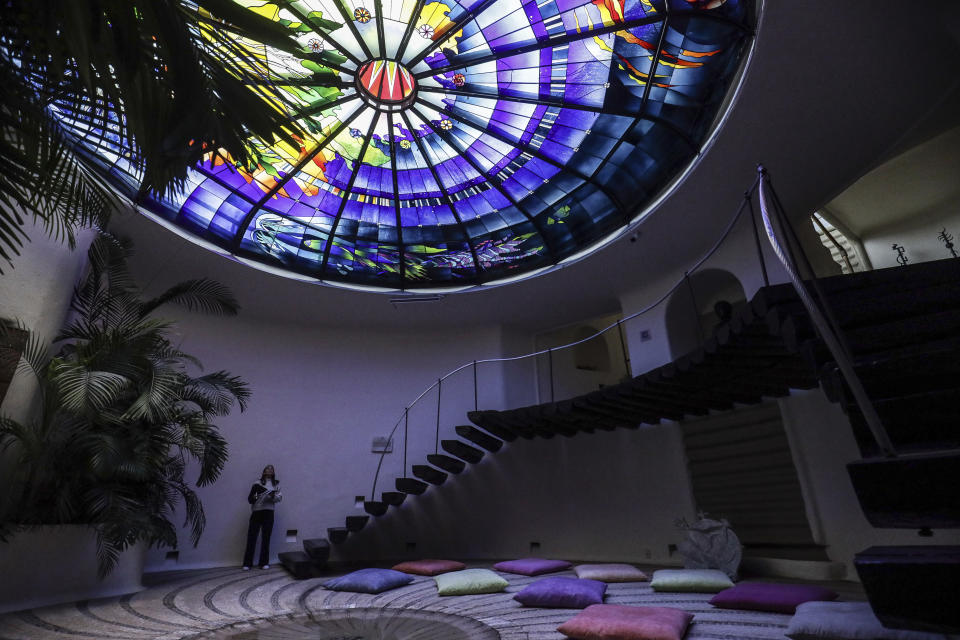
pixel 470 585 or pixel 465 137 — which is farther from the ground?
pixel 465 137

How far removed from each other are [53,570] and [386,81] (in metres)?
7.22

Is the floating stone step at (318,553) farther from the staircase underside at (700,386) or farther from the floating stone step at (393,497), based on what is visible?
the staircase underside at (700,386)

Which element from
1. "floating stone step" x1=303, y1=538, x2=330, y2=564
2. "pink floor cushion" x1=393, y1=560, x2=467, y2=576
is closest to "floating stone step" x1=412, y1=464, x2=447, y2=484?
"pink floor cushion" x1=393, y1=560, x2=467, y2=576

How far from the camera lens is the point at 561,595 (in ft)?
15.5

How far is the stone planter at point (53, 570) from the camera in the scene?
521 centimetres

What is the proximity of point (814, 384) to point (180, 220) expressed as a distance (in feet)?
31.7

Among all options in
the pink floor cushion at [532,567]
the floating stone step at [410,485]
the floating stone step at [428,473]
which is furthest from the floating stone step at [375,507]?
the pink floor cushion at [532,567]

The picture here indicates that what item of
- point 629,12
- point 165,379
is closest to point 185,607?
point 165,379

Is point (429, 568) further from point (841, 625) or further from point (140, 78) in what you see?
point (140, 78)

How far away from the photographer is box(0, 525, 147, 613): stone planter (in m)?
5.21

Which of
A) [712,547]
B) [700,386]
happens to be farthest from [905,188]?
[712,547]

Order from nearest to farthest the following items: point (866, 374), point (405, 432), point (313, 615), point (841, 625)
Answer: point (866, 374) → point (841, 625) → point (313, 615) → point (405, 432)

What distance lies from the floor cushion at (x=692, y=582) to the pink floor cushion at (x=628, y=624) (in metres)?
1.47

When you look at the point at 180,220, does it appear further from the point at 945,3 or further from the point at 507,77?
the point at 945,3
